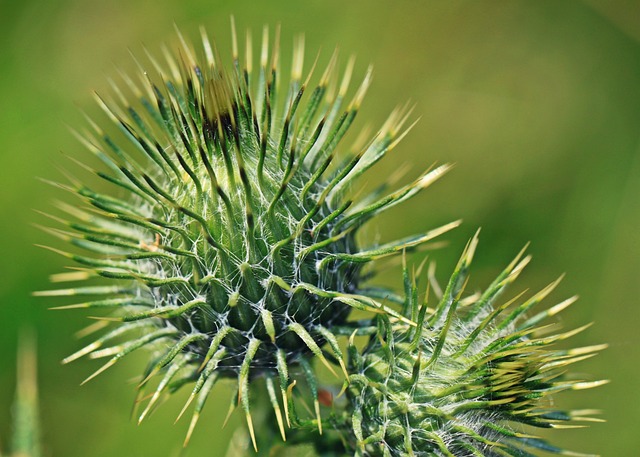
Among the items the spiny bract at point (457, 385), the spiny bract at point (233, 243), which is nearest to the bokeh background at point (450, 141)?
the spiny bract at point (233, 243)

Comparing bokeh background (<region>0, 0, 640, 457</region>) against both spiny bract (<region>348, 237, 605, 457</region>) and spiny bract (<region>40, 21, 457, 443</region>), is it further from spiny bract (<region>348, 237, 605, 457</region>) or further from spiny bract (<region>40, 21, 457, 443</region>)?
spiny bract (<region>348, 237, 605, 457</region>)

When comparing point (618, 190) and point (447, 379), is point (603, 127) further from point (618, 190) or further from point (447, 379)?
point (447, 379)

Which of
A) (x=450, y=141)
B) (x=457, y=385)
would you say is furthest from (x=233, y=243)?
(x=450, y=141)

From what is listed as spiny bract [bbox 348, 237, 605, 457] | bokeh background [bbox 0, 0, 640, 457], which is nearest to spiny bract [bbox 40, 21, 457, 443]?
spiny bract [bbox 348, 237, 605, 457]

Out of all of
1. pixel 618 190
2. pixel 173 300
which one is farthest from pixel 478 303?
pixel 618 190

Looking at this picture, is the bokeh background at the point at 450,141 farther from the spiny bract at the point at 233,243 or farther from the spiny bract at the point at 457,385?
the spiny bract at the point at 457,385
